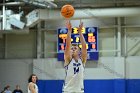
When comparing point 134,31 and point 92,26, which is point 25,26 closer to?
point 92,26

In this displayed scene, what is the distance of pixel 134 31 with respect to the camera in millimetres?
15961

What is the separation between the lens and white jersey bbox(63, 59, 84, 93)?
481cm

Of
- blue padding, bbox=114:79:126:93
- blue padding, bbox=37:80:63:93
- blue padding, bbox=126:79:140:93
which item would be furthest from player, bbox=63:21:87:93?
blue padding, bbox=37:80:63:93

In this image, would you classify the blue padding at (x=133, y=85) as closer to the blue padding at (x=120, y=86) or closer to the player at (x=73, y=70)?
the blue padding at (x=120, y=86)

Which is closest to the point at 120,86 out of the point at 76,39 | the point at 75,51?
the point at 76,39

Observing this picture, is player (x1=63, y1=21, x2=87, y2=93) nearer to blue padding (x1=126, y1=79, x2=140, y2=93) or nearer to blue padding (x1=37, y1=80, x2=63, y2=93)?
blue padding (x1=126, y1=79, x2=140, y2=93)

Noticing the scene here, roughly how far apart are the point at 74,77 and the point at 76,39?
1081 centimetres

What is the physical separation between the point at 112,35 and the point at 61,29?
2.39m

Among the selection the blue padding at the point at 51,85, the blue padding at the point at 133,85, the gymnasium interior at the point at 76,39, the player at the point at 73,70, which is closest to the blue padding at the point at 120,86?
the gymnasium interior at the point at 76,39

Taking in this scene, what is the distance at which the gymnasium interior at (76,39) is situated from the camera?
581 inches

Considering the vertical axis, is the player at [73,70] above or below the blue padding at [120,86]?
above

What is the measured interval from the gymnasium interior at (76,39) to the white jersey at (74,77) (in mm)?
9666

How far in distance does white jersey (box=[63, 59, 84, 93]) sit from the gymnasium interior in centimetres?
967

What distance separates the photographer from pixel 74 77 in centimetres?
482
